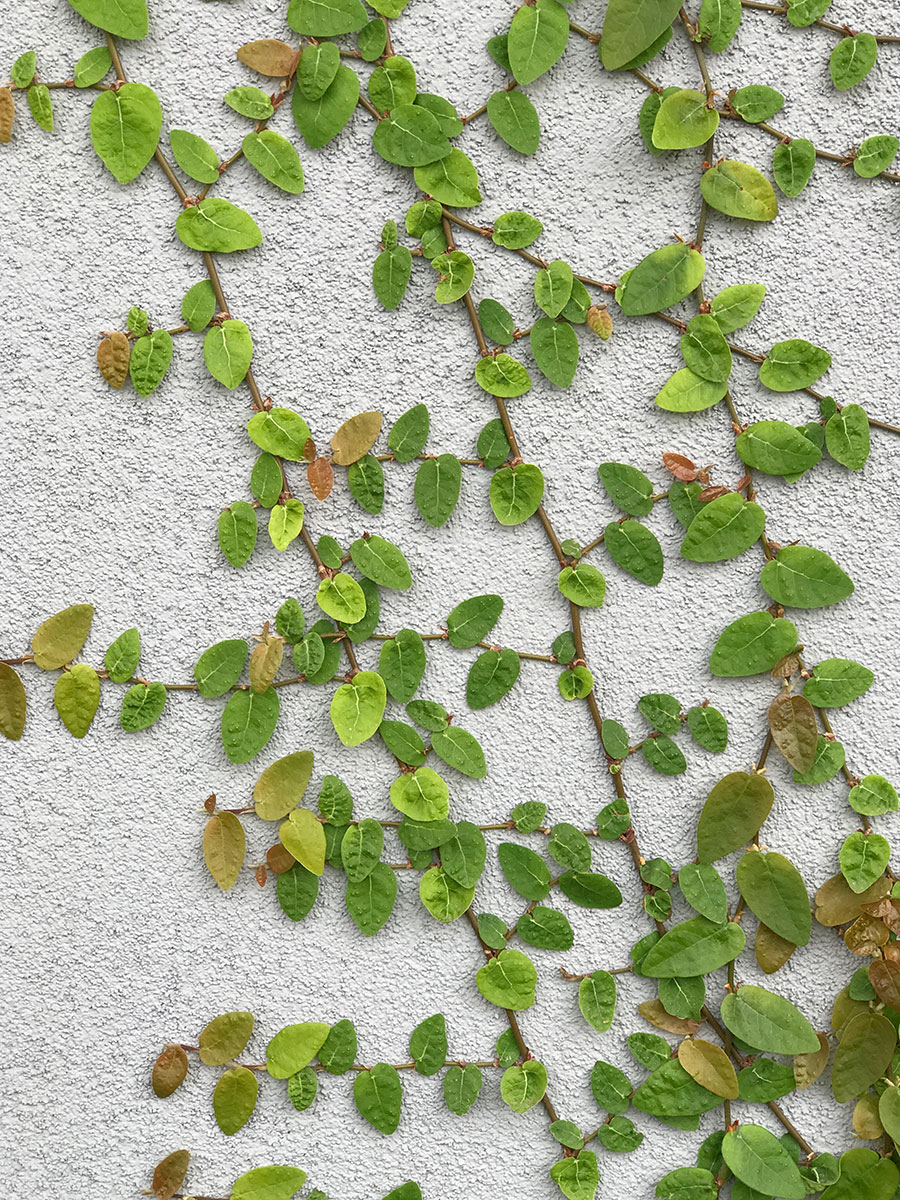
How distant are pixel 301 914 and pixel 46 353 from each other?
696mm

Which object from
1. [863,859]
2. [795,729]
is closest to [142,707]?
[795,729]

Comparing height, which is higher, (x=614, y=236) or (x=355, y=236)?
(x=614, y=236)

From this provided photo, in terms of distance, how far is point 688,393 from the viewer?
840mm

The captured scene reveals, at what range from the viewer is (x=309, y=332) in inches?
33.3

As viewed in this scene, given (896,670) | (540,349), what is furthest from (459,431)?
(896,670)

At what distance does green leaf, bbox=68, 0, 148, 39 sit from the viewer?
2.56ft

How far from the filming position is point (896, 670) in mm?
890

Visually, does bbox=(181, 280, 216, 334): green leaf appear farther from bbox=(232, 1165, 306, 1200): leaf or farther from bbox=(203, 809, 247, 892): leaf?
bbox=(232, 1165, 306, 1200): leaf

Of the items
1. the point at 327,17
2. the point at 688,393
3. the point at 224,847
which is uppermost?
the point at 327,17

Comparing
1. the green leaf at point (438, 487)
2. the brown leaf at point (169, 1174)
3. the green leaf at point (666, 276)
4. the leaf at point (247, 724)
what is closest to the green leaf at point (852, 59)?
the green leaf at point (666, 276)

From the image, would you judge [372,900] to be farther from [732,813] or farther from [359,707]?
[732,813]

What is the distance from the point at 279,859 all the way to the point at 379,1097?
32 cm

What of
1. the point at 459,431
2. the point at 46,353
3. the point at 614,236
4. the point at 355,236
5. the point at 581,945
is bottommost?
the point at 581,945

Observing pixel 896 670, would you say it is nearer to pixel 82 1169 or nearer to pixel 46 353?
pixel 46 353
